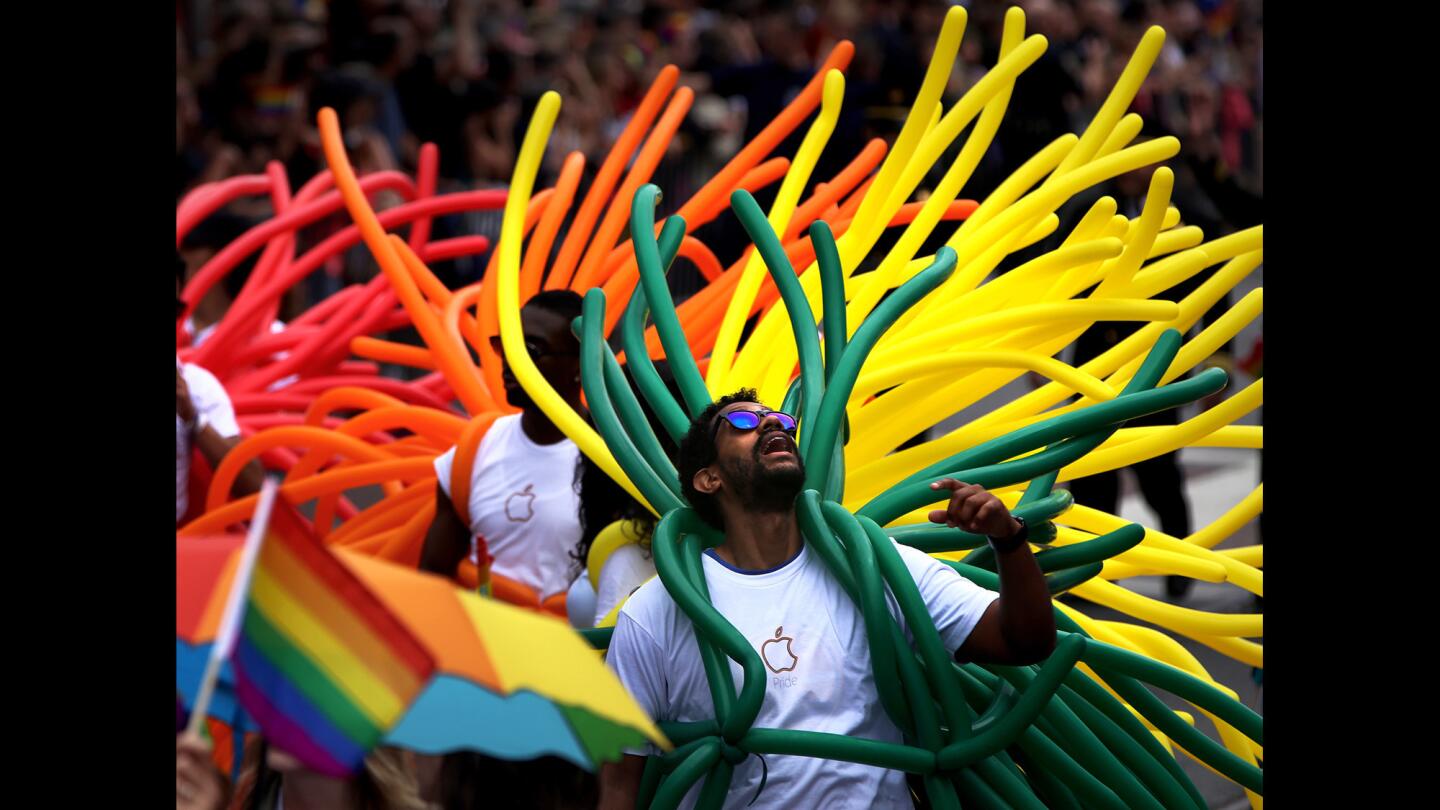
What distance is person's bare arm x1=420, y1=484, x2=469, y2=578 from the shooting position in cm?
518

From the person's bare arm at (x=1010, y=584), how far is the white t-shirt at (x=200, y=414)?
329 centimetres

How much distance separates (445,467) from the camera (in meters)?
5.24

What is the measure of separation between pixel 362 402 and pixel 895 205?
2.07 metres

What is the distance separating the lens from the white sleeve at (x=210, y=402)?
596 centimetres

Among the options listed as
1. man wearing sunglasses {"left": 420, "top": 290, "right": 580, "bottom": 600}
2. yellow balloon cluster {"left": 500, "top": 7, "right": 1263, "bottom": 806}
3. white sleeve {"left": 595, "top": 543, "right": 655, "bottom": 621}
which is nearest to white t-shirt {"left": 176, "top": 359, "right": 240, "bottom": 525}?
man wearing sunglasses {"left": 420, "top": 290, "right": 580, "bottom": 600}

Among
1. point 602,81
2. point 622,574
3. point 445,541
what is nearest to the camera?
point 622,574

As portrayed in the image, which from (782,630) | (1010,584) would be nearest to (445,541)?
(782,630)

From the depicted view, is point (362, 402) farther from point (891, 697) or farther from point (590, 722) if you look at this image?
point (590, 722)

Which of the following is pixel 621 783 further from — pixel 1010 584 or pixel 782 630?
pixel 1010 584

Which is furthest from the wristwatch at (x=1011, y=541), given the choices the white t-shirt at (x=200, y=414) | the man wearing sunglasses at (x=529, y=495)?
the white t-shirt at (x=200, y=414)

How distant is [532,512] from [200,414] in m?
1.43

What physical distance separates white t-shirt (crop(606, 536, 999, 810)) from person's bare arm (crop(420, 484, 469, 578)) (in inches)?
67.7

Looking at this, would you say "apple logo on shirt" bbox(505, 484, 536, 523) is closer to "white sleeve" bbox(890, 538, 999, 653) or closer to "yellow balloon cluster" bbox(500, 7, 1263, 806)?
"yellow balloon cluster" bbox(500, 7, 1263, 806)
